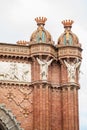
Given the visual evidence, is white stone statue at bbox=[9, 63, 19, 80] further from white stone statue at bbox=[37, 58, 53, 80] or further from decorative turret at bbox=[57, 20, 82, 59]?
decorative turret at bbox=[57, 20, 82, 59]

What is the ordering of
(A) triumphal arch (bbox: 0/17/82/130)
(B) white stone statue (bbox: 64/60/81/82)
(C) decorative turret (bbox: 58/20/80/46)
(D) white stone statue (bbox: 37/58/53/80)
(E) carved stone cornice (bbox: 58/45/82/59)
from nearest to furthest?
(A) triumphal arch (bbox: 0/17/82/130) < (D) white stone statue (bbox: 37/58/53/80) < (B) white stone statue (bbox: 64/60/81/82) < (E) carved stone cornice (bbox: 58/45/82/59) < (C) decorative turret (bbox: 58/20/80/46)

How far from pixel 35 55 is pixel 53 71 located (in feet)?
4.90

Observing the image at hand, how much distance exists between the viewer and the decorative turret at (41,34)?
2362 centimetres

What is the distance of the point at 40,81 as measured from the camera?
74.9 ft

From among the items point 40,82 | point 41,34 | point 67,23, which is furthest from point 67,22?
point 40,82

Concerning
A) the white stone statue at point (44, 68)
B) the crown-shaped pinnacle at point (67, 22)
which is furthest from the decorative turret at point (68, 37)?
the white stone statue at point (44, 68)

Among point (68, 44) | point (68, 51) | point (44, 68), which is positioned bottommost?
point (44, 68)

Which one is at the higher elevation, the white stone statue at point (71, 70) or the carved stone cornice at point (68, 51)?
the carved stone cornice at point (68, 51)

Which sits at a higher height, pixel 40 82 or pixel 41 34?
pixel 41 34

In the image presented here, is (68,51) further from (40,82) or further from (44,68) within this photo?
(40,82)

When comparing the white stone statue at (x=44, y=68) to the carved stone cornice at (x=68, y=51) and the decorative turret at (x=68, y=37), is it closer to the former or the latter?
the carved stone cornice at (x=68, y=51)

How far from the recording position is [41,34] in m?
23.8

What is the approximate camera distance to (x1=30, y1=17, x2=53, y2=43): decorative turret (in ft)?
77.5

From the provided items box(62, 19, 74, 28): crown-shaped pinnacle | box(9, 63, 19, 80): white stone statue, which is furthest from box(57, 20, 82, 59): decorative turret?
box(9, 63, 19, 80): white stone statue
